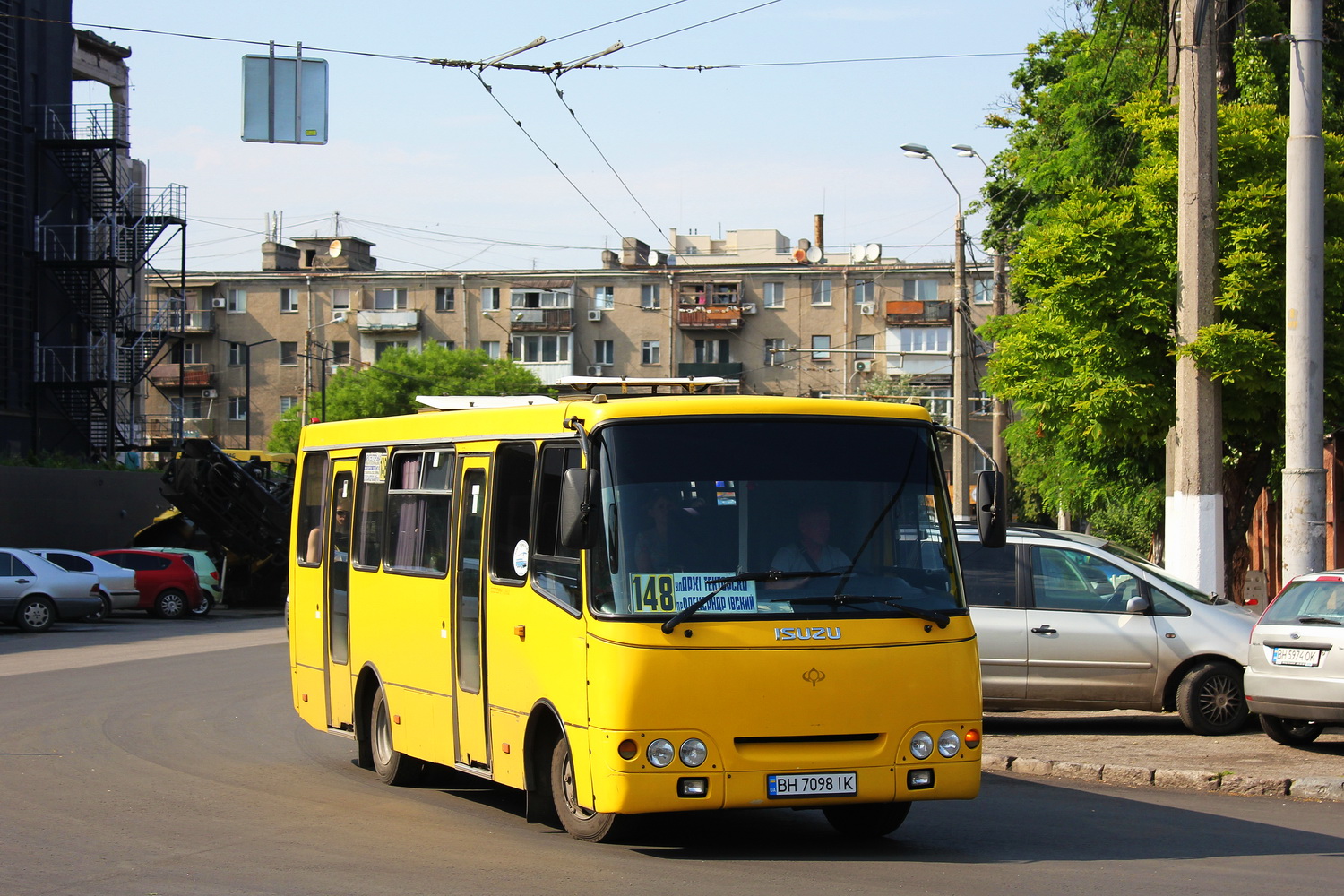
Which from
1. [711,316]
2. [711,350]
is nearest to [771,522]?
[711,316]

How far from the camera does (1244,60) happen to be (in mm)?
22109

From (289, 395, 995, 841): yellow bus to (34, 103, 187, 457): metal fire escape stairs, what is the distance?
40118mm

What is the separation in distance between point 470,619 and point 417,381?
229ft

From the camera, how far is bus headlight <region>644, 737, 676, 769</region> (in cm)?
771

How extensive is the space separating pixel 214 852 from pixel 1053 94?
22.9 metres

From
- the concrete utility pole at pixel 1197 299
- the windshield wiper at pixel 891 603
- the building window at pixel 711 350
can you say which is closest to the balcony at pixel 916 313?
the building window at pixel 711 350

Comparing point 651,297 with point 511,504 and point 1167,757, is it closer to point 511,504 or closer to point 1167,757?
point 1167,757

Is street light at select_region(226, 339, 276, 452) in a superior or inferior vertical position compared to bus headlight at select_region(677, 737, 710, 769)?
A: superior

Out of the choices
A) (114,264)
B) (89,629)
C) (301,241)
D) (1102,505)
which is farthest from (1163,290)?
(301,241)

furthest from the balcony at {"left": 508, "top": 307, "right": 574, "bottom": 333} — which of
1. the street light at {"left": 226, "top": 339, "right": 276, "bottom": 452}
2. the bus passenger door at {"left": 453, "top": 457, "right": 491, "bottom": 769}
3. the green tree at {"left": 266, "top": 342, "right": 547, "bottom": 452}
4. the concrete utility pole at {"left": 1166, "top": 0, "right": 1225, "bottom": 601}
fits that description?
the bus passenger door at {"left": 453, "top": 457, "right": 491, "bottom": 769}

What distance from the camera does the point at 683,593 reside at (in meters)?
7.91

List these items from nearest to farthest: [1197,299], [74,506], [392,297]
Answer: [1197,299] < [74,506] < [392,297]

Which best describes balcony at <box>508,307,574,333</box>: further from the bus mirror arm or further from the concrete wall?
the bus mirror arm

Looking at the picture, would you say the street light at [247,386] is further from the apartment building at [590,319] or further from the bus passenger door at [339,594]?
the bus passenger door at [339,594]
